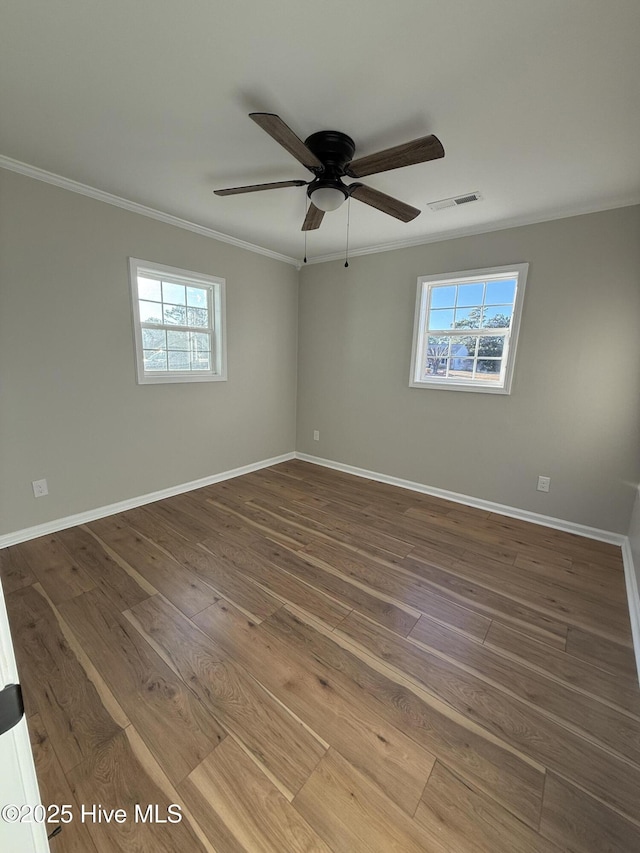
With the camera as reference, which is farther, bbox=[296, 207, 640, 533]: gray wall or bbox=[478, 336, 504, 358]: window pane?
bbox=[478, 336, 504, 358]: window pane

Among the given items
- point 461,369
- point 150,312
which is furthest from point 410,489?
point 150,312

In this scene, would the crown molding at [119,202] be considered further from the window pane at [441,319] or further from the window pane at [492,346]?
the window pane at [492,346]

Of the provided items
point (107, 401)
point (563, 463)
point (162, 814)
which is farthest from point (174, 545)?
point (563, 463)

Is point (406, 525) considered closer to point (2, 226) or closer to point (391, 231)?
point (391, 231)

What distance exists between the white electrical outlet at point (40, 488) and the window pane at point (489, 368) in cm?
387

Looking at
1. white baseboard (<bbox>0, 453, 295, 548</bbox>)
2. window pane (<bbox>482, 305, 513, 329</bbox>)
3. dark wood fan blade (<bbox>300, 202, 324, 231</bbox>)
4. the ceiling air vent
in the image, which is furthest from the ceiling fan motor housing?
white baseboard (<bbox>0, 453, 295, 548</bbox>)

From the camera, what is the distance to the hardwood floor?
109 centimetres

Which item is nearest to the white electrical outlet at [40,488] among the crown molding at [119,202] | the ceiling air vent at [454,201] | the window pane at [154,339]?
the window pane at [154,339]

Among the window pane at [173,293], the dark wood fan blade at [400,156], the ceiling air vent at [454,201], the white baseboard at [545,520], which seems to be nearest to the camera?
the dark wood fan blade at [400,156]

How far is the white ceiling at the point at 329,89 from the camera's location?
126 cm

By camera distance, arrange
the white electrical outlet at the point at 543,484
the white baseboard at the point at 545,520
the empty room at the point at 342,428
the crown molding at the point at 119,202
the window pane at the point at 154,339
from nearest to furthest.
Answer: the empty room at the point at 342,428 < the white baseboard at the point at 545,520 < the crown molding at the point at 119,202 < the white electrical outlet at the point at 543,484 < the window pane at the point at 154,339

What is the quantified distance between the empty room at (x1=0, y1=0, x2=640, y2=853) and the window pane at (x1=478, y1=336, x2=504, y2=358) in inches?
0.8

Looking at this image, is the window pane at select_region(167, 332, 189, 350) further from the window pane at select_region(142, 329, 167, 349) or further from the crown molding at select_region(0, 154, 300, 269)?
the crown molding at select_region(0, 154, 300, 269)

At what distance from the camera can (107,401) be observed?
2.92 meters
